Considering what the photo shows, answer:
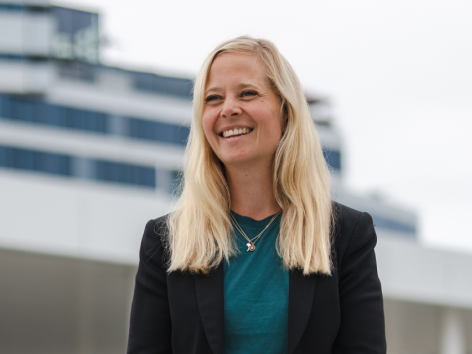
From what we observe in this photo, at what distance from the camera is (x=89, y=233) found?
1059cm

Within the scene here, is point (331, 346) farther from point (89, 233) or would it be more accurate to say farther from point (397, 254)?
point (397, 254)

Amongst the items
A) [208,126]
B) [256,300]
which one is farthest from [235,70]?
[256,300]

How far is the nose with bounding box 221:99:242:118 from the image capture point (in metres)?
2.32

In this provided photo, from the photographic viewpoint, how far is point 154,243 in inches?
96.9

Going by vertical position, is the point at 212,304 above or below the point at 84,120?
below

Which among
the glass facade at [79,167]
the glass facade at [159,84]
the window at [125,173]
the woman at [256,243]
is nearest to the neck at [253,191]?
the woman at [256,243]

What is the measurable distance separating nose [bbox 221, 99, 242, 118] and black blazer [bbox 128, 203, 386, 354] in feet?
1.58

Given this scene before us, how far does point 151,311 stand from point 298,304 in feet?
1.67

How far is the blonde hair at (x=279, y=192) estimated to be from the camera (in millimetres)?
2346

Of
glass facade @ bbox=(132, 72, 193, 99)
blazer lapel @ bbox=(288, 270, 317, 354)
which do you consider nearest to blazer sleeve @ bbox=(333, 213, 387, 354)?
blazer lapel @ bbox=(288, 270, 317, 354)

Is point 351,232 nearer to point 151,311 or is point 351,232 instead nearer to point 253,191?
point 253,191

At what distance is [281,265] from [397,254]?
415 inches

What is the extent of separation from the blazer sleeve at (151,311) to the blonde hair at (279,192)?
0.07 meters

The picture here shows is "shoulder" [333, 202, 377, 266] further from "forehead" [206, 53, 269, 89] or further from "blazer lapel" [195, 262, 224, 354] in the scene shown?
"forehead" [206, 53, 269, 89]
